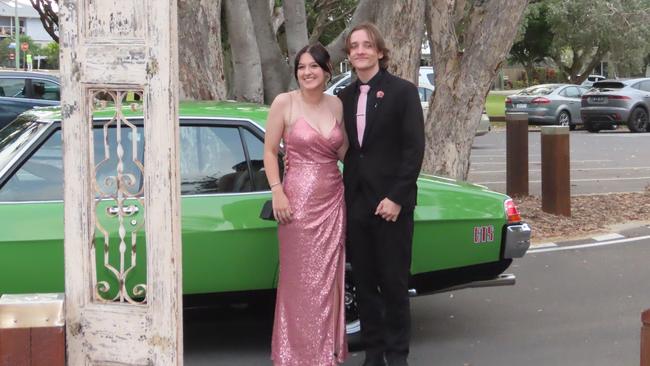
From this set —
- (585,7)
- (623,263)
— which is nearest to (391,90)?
(623,263)

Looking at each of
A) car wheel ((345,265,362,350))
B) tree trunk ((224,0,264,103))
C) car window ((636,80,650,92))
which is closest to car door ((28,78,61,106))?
tree trunk ((224,0,264,103))

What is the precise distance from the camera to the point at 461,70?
10203 millimetres

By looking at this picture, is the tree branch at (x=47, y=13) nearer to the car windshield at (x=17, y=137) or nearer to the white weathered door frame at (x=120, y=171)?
the car windshield at (x=17, y=137)

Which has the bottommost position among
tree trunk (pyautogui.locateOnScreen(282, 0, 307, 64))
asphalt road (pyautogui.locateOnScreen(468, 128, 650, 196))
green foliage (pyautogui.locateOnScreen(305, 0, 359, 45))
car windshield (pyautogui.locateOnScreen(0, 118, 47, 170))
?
asphalt road (pyautogui.locateOnScreen(468, 128, 650, 196))

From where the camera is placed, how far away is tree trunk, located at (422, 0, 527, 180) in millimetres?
10086

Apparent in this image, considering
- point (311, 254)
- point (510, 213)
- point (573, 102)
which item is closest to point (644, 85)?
point (573, 102)

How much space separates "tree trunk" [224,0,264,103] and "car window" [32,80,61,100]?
22.7 ft

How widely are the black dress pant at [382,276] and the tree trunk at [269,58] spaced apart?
6106 mm

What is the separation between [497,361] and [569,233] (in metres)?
4.77

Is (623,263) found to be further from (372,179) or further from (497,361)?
(372,179)

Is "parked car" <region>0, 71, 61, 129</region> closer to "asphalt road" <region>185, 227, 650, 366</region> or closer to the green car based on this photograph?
"asphalt road" <region>185, 227, 650, 366</region>

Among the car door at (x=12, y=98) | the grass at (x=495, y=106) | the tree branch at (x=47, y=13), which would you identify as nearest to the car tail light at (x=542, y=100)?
the grass at (x=495, y=106)

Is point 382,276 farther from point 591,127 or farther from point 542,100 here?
point 542,100

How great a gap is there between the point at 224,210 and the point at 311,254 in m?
0.66
